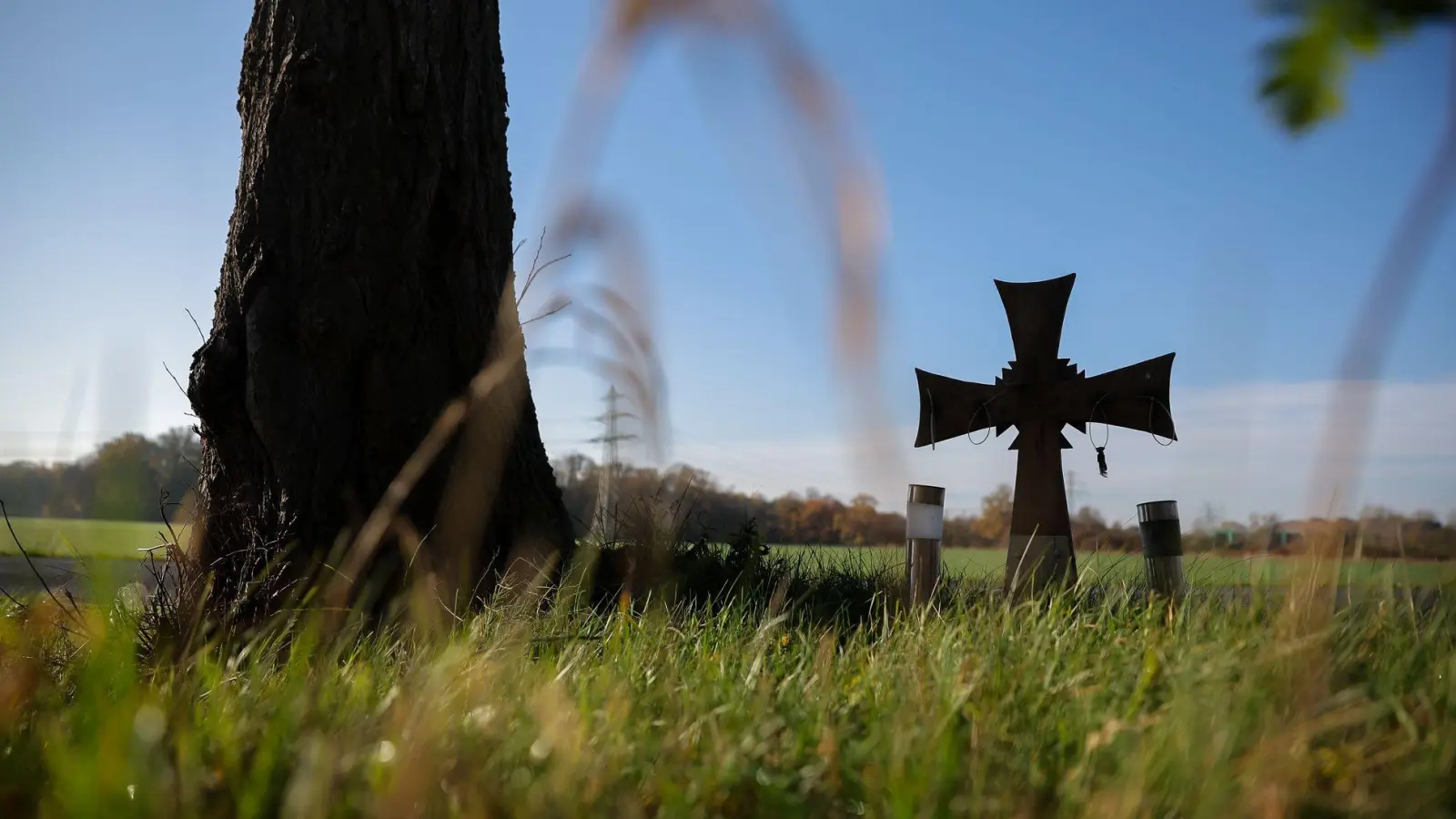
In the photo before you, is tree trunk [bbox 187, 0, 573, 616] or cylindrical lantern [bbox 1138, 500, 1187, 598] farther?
cylindrical lantern [bbox 1138, 500, 1187, 598]

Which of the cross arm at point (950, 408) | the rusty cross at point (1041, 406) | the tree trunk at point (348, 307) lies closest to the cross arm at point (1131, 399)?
the rusty cross at point (1041, 406)

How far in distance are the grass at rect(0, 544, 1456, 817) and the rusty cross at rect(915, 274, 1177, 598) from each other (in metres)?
3.16

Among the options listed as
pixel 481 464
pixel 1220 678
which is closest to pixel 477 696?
pixel 1220 678

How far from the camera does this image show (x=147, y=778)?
153 centimetres

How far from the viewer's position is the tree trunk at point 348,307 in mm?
4723

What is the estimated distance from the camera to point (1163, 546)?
5062 millimetres

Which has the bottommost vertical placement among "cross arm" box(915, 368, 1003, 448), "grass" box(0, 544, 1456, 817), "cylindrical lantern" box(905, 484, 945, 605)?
"grass" box(0, 544, 1456, 817)

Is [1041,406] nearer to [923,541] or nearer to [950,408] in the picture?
[950,408]

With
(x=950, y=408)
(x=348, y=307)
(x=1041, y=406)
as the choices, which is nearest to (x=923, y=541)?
(x=950, y=408)

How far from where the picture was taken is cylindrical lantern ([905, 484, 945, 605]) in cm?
519

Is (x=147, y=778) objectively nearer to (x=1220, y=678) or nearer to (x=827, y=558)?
(x=1220, y=678)

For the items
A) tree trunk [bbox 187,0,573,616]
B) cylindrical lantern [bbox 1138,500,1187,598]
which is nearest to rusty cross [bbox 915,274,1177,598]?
cylindrical lantern [bbox 1138,500,1187,598]

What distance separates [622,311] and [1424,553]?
3.44 metres

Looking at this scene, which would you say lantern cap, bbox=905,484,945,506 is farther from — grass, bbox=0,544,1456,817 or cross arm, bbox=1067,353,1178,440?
grass, bbox=0,544,1456,817
